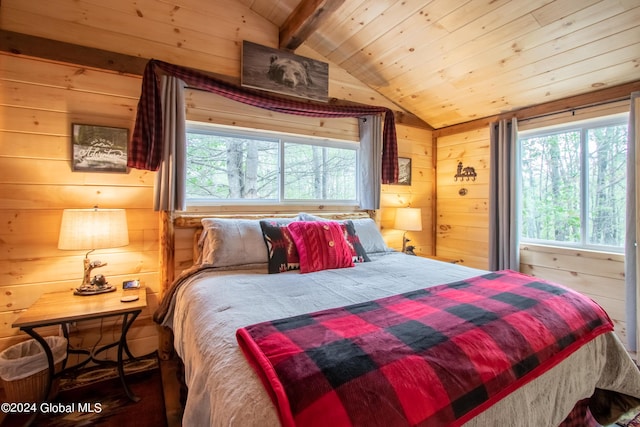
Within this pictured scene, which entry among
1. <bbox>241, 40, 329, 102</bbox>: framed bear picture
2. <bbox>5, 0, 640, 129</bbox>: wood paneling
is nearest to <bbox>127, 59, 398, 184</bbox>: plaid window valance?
<bbox>241, 40, 329, 102</bbox>: framed bear picture

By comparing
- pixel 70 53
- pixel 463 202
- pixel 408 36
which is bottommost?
pixel 463 202

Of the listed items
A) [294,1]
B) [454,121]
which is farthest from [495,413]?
[454,121]

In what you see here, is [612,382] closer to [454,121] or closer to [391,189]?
[391,189]

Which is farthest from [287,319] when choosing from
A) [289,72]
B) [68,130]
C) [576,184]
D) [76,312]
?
[576,184]

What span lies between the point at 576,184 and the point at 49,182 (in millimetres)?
4178

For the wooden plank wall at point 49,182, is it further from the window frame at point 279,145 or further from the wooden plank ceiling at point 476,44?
the wooden plank ceiling at point 476,44

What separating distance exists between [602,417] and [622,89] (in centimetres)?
234

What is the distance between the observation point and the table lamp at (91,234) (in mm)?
1751

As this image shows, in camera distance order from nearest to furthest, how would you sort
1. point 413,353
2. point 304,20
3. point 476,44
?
point 413,353 < point 304,20 < point 476,44

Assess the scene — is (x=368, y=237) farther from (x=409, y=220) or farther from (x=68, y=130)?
(x=68, y=130)

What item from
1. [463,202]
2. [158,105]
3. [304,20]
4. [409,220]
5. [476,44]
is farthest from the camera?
[463,202]

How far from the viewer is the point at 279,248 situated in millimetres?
2066

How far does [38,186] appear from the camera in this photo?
1.94 m

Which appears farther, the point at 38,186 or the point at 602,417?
the point at 38,186
